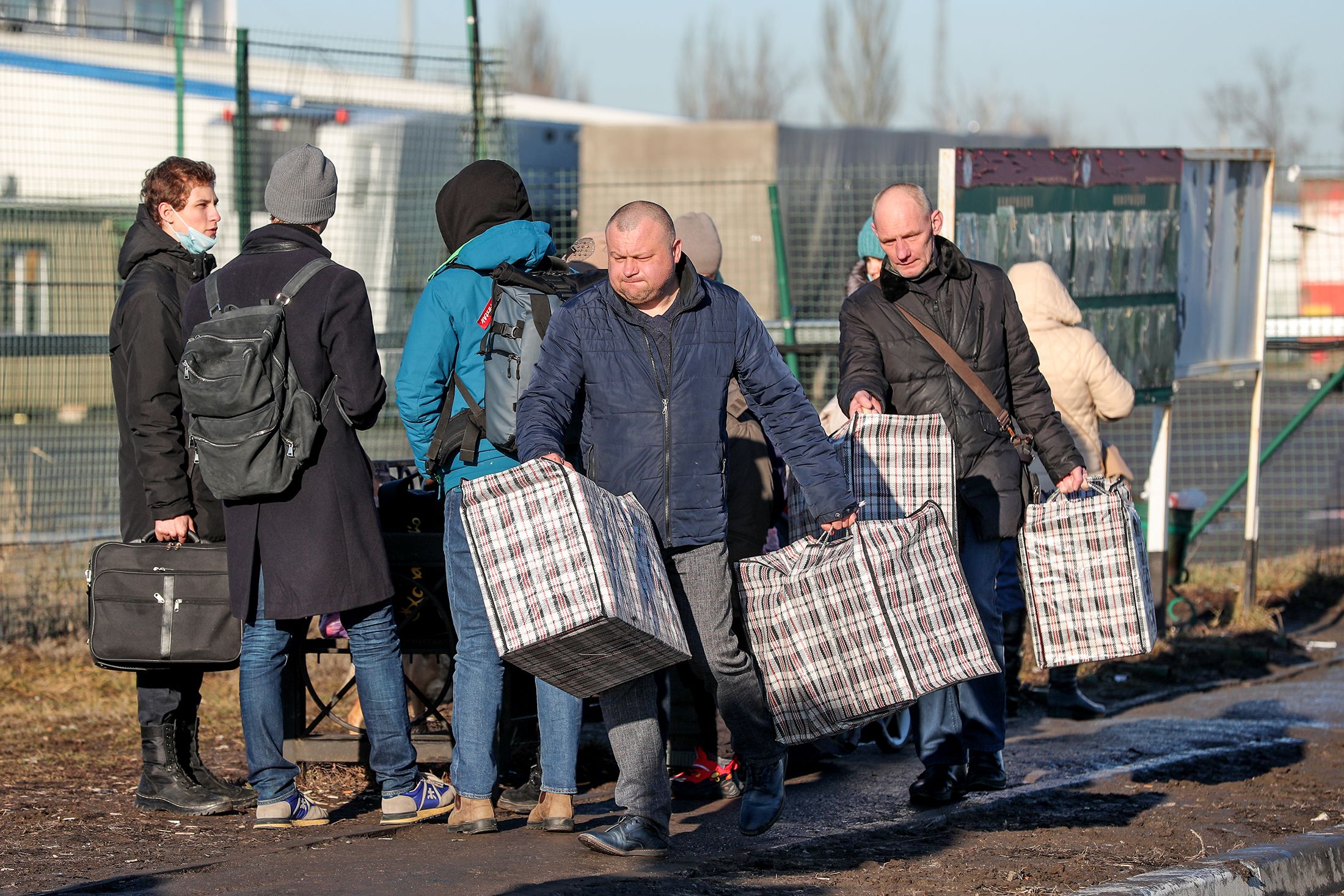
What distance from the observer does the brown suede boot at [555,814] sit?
4930 millimetres

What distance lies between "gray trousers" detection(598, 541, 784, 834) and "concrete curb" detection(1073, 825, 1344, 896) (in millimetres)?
1182

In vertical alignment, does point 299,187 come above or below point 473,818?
above

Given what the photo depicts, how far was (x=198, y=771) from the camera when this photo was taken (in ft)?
18.1

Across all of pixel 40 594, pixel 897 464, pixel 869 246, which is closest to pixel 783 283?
pixel 869 246

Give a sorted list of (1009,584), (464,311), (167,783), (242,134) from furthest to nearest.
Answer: (242,134), (1009,584), (167,783), (464,311)

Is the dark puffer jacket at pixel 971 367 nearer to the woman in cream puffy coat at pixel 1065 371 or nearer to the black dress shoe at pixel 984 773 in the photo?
the black dress shoe at pixel 984 773

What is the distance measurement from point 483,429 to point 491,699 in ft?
2.74

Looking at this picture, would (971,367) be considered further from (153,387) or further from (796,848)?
(153,387)

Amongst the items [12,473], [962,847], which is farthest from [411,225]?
[962,847]

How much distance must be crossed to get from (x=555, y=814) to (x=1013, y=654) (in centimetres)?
280

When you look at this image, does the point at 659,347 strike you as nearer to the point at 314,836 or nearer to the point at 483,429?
the point at 483,429

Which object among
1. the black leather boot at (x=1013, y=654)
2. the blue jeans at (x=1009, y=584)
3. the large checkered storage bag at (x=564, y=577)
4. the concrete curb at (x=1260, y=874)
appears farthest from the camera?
the black leather boot at (x=1013, y=654)

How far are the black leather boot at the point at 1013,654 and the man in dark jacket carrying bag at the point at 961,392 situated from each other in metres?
1.47

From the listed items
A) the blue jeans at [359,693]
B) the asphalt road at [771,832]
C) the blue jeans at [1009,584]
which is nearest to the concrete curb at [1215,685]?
the asphalt road at [771,832]
